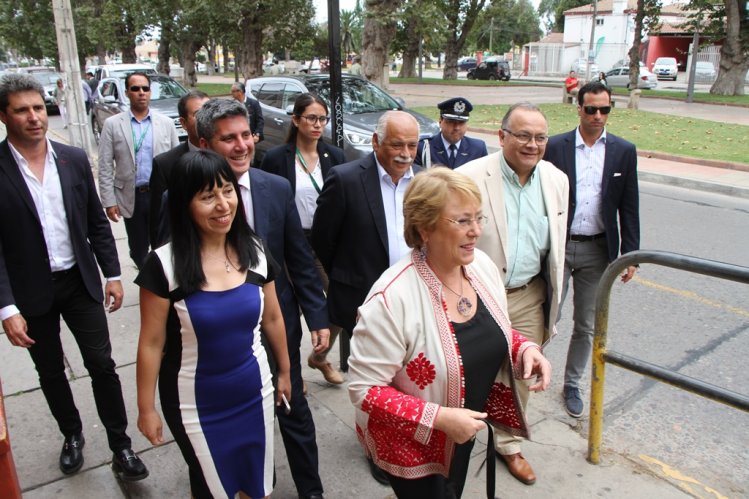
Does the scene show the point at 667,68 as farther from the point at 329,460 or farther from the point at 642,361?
the point at 329,460

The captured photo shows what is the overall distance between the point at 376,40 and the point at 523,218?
532 inches

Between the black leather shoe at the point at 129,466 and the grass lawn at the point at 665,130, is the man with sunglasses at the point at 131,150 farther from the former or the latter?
the grass lawn at the point at 665,130

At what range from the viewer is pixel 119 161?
5059 millimetres

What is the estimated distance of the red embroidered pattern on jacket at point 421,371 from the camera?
1.93 meters

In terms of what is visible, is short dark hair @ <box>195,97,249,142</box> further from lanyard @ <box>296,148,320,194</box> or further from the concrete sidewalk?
the concrete sidewalk

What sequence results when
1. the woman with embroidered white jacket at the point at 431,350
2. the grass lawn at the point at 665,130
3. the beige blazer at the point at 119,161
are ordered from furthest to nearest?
1. the grass lawn at the point at 665,130
2. the beige blazer at the point at 119,161
3. the woman with embroidered white jacket at the point at 431,350

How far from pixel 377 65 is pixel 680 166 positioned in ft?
25.8

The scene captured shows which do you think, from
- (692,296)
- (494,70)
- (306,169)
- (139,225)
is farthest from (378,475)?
(494,70)

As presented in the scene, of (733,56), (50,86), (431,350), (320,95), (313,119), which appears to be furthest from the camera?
(733,56)

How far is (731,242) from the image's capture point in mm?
7035

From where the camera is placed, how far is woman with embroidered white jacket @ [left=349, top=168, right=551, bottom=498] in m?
1.91

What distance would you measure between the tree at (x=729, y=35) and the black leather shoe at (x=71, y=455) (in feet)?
89.2

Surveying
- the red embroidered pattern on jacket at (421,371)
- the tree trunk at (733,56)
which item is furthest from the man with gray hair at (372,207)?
the tree trunk at (733,56)

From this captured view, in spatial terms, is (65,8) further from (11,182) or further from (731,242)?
(731,242)
